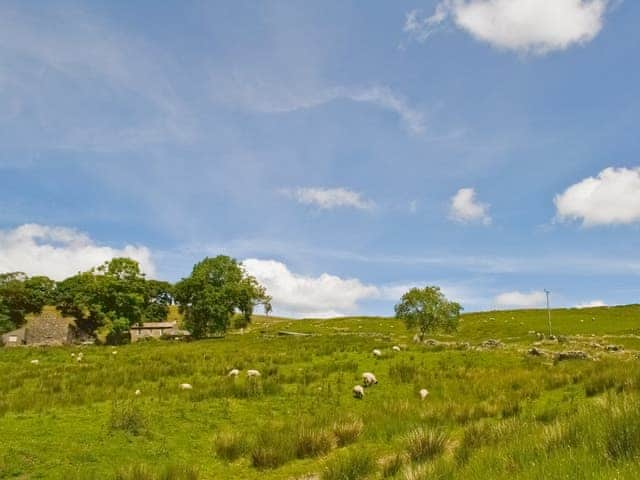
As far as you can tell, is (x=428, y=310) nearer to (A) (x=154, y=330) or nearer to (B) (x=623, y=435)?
(B) (x=623, y=435)

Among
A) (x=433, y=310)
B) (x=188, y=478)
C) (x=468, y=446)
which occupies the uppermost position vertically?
(x=433, y=310)

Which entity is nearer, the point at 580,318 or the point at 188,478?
the point at 188,478

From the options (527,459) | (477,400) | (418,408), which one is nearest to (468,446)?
(527,459)

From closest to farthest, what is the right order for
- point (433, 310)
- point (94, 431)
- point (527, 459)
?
point (527, 459)
point (94, 431)
point (433, 310)

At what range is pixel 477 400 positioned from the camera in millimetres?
15062

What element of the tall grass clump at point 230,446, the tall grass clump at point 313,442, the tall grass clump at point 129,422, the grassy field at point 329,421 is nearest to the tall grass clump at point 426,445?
the grassy field at point 329,421

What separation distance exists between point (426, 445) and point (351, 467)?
162 cm

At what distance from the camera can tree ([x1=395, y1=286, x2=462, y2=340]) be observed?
43.2m

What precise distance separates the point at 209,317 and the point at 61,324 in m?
23.2

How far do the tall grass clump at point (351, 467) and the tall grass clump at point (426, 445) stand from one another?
2.84 feet

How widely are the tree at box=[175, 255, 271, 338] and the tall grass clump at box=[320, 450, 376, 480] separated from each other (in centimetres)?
5461

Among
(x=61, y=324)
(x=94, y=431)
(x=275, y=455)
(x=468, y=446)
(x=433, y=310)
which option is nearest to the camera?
(x=468, y=446)

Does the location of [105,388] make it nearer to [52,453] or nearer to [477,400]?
[52,453]

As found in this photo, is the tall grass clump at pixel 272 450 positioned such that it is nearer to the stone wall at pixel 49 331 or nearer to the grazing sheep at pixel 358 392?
the grazing sheep at pixel 358 392
